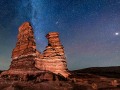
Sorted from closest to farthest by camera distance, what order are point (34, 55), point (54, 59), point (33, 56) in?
point (33, 56)
point (34, 55)
point (54, 59)

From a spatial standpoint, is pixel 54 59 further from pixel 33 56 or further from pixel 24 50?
pixel 24 50

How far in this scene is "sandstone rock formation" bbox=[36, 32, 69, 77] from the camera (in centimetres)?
4925

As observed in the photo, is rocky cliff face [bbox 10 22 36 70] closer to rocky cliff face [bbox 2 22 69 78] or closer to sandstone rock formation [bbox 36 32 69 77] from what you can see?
rocky cliff face [bbox 2 22 69 78]

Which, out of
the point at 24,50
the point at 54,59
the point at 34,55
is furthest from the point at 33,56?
the point at 54,59

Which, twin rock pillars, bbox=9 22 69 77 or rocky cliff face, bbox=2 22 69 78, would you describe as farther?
twin rock pillars, bbox=9 22 69 77

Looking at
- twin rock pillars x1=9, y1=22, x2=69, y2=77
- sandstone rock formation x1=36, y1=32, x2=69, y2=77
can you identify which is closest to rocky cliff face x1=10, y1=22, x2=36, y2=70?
twin rock pillars x1=9, y1=22, x2=69, y2=77

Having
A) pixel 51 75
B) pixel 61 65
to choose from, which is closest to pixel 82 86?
pixel 51 75

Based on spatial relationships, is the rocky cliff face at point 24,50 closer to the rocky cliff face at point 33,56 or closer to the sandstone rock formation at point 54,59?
the rocky cliff face at point 33,56

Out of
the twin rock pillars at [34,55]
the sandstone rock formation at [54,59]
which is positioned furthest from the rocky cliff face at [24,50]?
the sandstone rock formation at [54,59]

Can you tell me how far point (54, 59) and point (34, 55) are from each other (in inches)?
279

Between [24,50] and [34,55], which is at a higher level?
[24,50]

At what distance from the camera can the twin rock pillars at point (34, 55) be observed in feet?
152

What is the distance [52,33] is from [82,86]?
24336 millimetres

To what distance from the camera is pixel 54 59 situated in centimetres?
5053
